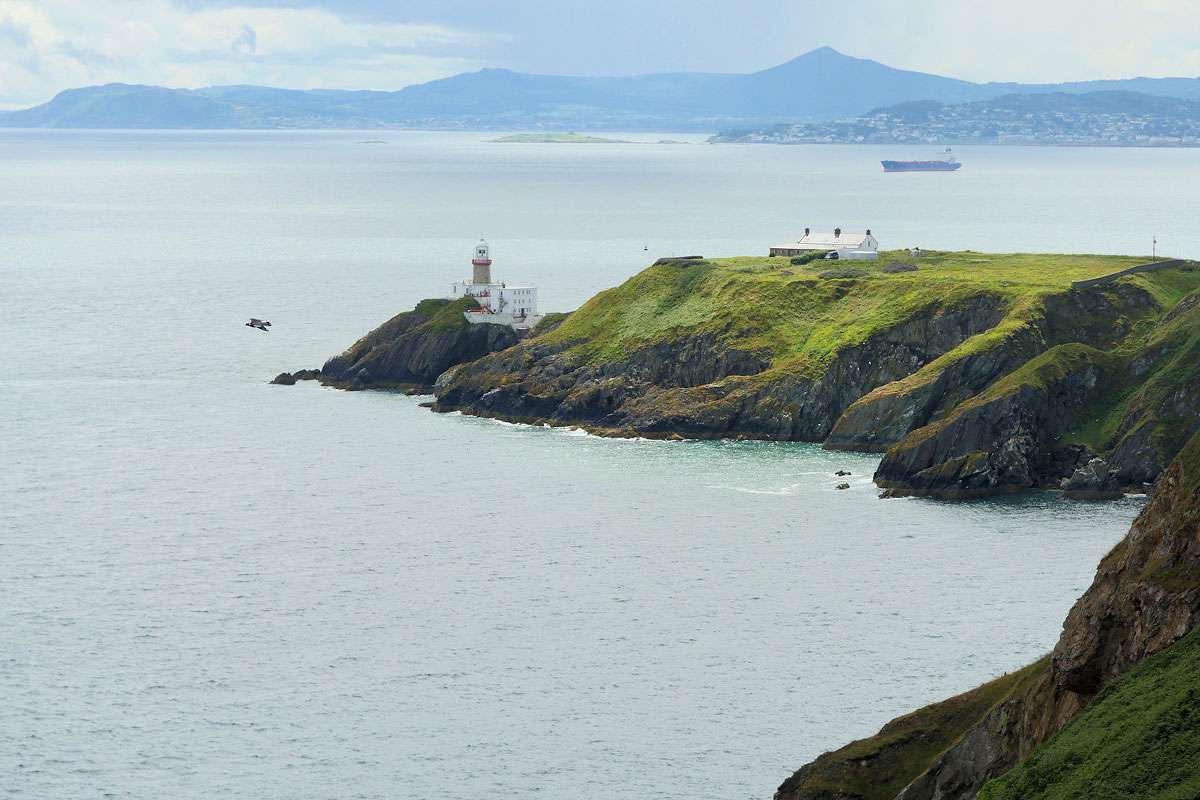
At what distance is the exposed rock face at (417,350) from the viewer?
171 metres

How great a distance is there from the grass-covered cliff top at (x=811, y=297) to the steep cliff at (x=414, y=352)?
28.3ft

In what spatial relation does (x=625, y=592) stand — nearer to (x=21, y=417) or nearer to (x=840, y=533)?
(x=840, y=533)

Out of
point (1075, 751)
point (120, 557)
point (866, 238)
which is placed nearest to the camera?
point (1075, 751)

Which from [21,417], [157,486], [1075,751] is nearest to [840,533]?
[157,486]

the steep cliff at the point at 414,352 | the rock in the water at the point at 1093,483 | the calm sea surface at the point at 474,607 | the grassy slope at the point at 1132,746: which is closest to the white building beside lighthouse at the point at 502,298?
the steep cliff at the point at 414,352

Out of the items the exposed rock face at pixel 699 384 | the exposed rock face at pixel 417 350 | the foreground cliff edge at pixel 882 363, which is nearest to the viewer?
the foreground cliff edge at pixel 882 363

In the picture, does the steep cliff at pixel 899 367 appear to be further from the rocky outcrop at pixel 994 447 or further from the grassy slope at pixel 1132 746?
the grassy slope at pixel 1132 746

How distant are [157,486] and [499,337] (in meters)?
52.7

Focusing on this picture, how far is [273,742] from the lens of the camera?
3002 inches

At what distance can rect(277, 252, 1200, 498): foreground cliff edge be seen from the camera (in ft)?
414

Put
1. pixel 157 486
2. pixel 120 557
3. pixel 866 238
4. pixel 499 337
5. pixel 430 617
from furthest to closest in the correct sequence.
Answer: pixel 866 238 < pixel 499 337 < pixel 157 486 < pixel 120 557 < pixel 430 617

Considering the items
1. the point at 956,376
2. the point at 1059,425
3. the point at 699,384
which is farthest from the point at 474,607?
the point at 699,384

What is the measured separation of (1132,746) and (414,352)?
419 ft

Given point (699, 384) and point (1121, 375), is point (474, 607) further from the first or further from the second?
point (1121, 375)
